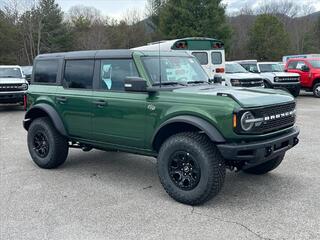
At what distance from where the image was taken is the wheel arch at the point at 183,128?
440 centimetres

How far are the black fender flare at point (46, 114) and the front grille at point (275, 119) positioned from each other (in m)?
3.16

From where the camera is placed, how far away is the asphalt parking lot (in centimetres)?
397

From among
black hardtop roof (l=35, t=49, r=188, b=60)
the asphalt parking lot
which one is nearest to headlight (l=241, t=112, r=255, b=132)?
the asphalt parking lot

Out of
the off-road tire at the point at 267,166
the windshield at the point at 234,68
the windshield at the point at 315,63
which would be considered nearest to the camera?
the off-road tire at the point at 267,166

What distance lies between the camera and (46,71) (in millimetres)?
6566

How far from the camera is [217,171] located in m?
4.46

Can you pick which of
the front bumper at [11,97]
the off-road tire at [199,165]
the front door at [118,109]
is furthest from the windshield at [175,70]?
the front bumper at [11,97]

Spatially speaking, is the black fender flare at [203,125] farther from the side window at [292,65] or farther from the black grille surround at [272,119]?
the side window at [292,65]

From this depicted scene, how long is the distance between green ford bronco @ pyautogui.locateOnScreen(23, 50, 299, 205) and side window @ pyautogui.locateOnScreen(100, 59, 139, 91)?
0.05ft

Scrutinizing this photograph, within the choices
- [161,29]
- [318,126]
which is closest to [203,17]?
[161,29]

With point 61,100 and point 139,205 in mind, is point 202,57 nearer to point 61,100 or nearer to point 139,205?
point 61,100

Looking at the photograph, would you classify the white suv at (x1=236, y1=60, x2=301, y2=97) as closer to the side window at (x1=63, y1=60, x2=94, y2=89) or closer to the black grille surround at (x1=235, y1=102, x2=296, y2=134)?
the black grille surround at (x1=235, y1=102, x2=296, y2=134)

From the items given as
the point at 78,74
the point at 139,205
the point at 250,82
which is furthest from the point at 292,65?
the point at 139,205

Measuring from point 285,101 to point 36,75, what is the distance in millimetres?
4198
